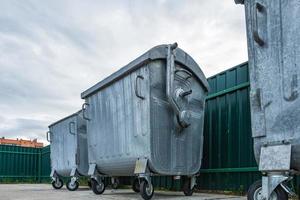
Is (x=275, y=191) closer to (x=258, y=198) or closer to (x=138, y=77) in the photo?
(x=258, y=198)

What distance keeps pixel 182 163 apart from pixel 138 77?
1.29 metres

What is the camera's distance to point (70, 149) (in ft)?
27.2

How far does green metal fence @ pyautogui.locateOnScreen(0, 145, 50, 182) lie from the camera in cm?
1442

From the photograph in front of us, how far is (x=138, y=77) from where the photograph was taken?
16.4 feet

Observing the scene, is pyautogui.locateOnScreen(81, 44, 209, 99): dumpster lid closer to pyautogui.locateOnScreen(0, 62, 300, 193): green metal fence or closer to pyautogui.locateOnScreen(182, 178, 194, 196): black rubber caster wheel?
pyautogui.locateOnScreen(0, 62, 300, 193): green metal fence

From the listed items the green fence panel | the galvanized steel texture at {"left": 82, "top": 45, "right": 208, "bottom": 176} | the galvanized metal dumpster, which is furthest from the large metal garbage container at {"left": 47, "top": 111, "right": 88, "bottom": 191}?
the green fence panel

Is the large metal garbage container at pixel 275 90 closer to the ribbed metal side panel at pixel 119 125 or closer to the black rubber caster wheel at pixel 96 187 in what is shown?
the ribbed metal side panel at pixel 119 125

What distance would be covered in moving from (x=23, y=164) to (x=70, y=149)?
7.35 m

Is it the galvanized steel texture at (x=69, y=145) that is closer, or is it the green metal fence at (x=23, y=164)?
the galvanized steel texture at (x=69, y=145)

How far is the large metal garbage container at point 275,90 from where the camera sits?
2.63 meters

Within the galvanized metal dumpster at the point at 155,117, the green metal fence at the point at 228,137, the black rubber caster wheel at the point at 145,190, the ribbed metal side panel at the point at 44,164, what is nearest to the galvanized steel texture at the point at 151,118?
the galvanized metal dumpster at the point at 155,117

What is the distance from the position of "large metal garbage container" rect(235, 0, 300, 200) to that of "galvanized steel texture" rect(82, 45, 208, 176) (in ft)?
6.69

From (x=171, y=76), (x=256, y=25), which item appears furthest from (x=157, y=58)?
(x=256, y=25)

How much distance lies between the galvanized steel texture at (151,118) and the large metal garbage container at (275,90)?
2039mm
